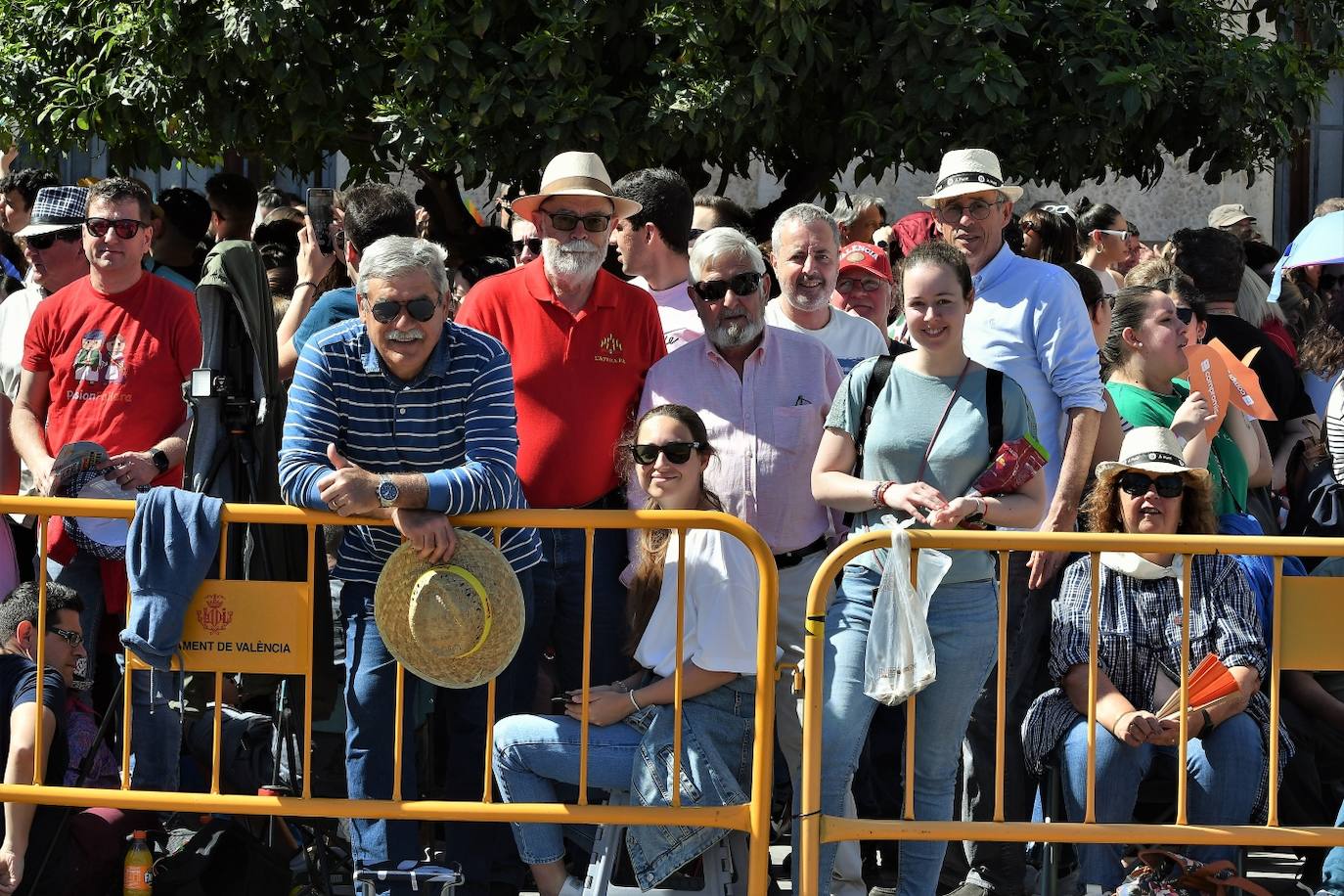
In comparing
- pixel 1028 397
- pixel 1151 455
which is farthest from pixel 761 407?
pixel 1151 455

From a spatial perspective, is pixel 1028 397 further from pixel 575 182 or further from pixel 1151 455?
pixel 575 182

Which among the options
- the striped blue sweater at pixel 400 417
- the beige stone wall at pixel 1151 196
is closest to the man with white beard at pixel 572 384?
the striped blue sweater at pixel 400 417

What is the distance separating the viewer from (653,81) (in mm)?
7801

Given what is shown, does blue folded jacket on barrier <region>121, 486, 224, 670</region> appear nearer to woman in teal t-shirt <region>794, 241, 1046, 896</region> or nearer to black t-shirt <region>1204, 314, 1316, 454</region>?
woman in teal t-shirt <region>794, 241, 1046, 896</region>

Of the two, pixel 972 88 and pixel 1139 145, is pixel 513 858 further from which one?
pixel 1139 145

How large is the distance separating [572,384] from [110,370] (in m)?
1.72

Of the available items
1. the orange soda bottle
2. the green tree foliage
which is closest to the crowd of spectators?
the orange soda bottle

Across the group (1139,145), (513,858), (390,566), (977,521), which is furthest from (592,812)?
(1139,145)

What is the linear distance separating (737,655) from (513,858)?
91 centimetres


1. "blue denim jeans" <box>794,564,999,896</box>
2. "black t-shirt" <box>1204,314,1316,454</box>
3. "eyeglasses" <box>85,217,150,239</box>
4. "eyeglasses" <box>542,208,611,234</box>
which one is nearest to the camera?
"blue denim jeans" <box>794,564,999,896</box>

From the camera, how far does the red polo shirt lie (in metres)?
5.36

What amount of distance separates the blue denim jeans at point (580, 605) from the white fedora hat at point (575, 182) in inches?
43.3

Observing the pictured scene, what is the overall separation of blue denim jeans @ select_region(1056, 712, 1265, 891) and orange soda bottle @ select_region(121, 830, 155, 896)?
2.65 meters

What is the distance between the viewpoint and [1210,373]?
20.4 ft
